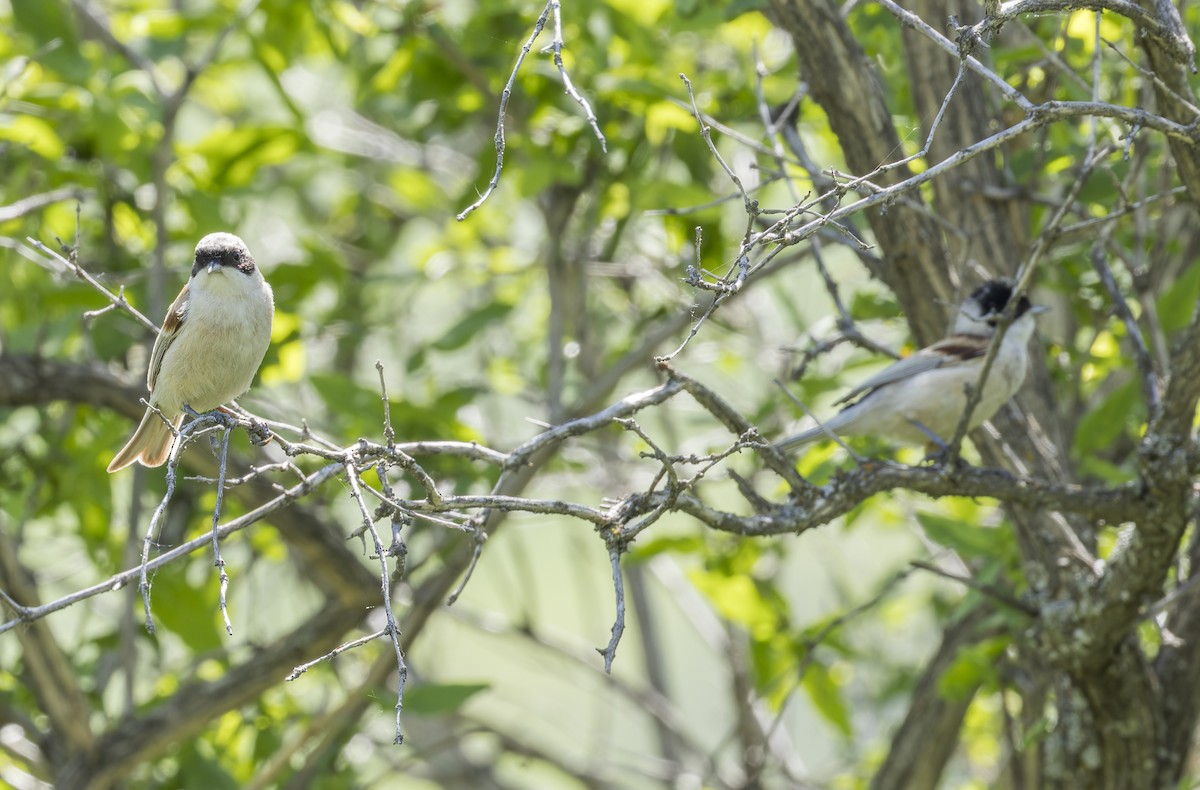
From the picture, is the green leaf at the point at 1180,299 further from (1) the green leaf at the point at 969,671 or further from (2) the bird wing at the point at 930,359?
(1) the green leaf at the point at 969,671

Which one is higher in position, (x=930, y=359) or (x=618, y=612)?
(x=930, y=359)

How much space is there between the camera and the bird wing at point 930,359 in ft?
14.6

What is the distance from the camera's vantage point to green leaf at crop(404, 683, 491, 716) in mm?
4477

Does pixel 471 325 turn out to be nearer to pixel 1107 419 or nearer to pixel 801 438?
pixel 801 438

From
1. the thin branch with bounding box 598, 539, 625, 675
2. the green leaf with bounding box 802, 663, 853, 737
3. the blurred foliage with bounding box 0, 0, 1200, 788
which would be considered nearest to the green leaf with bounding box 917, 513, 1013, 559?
the blurred foliage with bounding box 0, 0, 1200, 788

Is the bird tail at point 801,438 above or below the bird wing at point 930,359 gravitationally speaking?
below

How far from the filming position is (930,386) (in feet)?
15.0

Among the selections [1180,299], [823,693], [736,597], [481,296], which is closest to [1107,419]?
[1180,299]

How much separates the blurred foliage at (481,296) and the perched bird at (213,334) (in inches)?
28.2

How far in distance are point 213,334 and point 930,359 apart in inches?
95.5

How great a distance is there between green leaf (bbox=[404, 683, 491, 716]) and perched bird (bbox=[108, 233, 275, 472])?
1255mm

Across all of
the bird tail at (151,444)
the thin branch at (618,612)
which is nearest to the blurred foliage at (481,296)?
the bird tail at (151,444)

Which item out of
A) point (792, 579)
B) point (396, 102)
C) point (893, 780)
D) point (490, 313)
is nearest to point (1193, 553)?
point (893, 780)

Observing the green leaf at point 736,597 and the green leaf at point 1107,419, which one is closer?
the green leaf at point 1107,419
